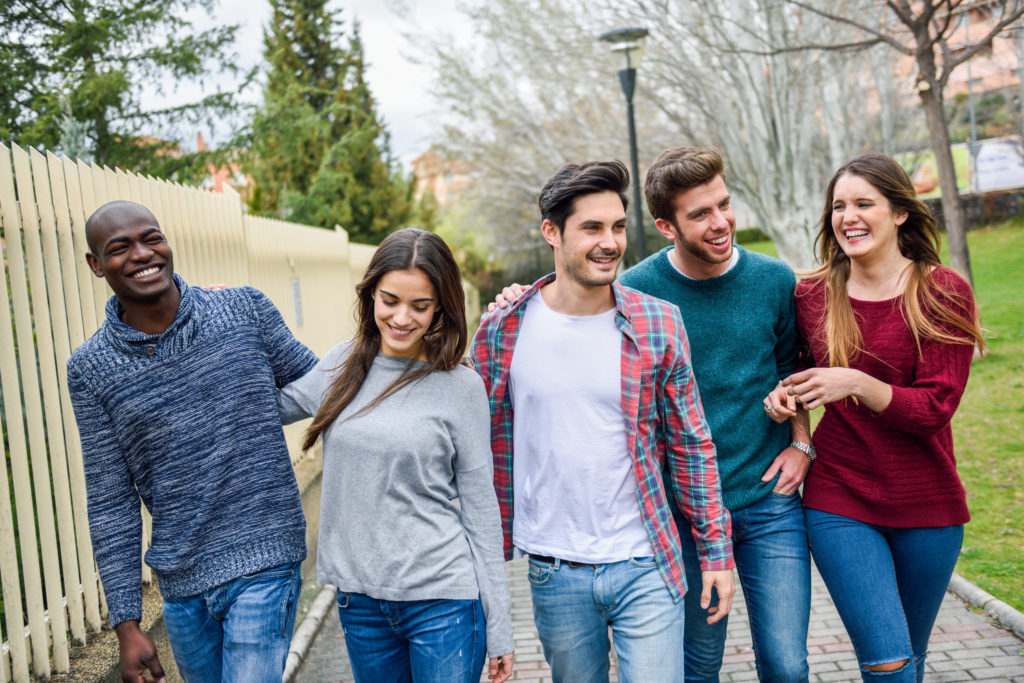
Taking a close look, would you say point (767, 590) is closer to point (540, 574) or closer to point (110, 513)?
point (540, 574)

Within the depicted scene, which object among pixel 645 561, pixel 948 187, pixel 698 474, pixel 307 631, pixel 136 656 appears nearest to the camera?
pixel 136 656

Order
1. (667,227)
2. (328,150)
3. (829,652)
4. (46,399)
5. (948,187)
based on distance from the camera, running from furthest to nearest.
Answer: (328,150) < (948,187) < (829,652) < (46,399) < (667,227)

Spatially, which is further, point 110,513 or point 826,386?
point 826,386

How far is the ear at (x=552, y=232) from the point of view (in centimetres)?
297

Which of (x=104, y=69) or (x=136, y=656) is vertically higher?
(x=104, y=69)

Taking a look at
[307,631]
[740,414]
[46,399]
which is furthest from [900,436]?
[307,631]

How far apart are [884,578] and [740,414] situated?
2.32ft

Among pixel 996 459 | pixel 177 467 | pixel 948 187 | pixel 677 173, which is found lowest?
pixel 996 459

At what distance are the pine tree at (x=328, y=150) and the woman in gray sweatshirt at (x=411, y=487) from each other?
16983mm

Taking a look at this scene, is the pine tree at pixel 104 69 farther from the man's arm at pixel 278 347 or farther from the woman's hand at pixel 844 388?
the woman's hand at pixel 844 388

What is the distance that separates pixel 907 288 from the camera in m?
3.06

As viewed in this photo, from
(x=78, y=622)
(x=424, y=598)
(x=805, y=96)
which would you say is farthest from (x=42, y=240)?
(x=805, y=96)

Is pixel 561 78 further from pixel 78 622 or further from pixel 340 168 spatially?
pixel 78 622

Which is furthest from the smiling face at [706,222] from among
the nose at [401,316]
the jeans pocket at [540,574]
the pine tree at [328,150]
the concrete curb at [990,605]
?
the pine tree at [328,150]
